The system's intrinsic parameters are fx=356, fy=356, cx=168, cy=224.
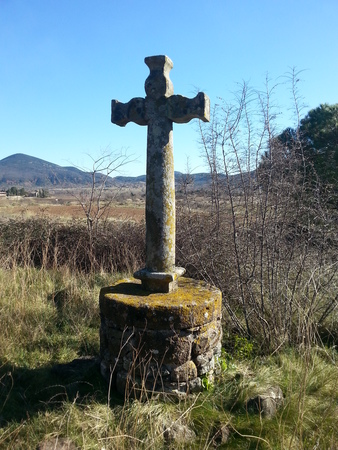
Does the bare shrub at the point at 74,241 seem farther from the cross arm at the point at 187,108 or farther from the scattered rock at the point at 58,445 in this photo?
the scattered rock at the point at 58,445

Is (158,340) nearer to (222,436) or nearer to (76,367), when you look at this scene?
(222,436)

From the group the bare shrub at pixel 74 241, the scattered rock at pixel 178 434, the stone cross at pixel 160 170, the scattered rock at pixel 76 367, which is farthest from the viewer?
the bare shrub at pixel 74 241

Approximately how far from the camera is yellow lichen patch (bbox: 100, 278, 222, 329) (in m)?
2.99

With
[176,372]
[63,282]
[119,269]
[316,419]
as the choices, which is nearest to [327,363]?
[316,419]

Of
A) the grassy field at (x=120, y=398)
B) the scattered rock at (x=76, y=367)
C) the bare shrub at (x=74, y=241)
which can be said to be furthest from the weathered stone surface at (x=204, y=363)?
the bare shrub at (x=74, y=241)

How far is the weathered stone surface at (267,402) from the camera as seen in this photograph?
299 cm

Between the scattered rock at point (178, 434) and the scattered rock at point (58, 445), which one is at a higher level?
the scattered rock at point (58, 445)

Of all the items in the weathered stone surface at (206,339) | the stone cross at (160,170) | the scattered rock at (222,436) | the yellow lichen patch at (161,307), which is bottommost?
the scattered rock at (222,436)

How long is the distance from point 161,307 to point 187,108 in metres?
1.82

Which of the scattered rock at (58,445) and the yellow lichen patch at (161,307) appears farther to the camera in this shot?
the yellow lichen patch at (161,307)

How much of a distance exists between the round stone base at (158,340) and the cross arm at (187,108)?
65.5 inches

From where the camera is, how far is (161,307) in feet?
9.79

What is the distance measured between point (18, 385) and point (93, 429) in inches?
47.9

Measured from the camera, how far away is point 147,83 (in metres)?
3.46
